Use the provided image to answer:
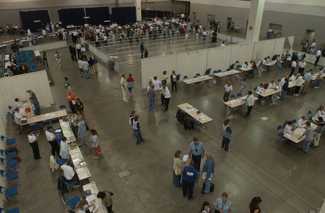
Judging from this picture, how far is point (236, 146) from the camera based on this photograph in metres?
9.71

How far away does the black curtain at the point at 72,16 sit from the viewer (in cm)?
3006

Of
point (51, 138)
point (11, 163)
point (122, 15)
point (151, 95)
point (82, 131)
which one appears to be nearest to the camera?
point (11, 163)

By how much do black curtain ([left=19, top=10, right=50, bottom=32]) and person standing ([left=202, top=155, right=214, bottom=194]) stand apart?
95.0 ft

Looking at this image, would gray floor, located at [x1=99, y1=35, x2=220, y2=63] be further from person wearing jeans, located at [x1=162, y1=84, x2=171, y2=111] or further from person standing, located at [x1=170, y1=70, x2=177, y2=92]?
person wearing jeans, located at [x1=162, y1=84, x2=171, y2=111]

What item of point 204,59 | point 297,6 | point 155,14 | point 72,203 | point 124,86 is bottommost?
point 72,203

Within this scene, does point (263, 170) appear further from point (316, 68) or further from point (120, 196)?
point (316, 68)

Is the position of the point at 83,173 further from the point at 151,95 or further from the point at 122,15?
the point at 122,15

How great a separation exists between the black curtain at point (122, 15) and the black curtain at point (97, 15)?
93 centimetres

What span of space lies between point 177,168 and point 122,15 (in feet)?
98.3

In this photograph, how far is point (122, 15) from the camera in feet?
108

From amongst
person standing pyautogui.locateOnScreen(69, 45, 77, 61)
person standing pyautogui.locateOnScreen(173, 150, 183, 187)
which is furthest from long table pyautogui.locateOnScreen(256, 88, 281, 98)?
person standing pyautogui.locateOnScreen(69, 45, 77, 61)

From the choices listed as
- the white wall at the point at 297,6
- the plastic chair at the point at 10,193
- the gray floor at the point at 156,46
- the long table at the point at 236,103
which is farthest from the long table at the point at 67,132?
the white wall at the point at 297,6

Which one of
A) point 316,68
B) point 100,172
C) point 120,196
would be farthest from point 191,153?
point 316,68

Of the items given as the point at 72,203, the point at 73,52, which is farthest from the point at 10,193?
the point at 73,52
